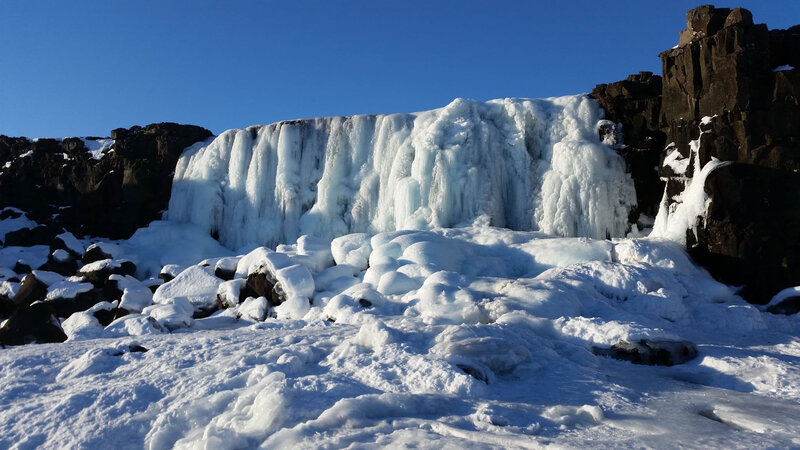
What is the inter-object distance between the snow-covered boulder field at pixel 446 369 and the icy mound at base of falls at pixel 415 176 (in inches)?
162

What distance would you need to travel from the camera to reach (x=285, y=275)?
16297 millimetres

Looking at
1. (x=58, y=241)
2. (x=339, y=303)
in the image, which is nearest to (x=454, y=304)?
(x=339, y=303)

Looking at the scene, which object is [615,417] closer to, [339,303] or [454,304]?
[454,304]

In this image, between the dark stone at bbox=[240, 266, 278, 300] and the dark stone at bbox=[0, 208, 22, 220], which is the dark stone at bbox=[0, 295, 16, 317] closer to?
the dark stone at bbox=[240, 266, 278, 300]

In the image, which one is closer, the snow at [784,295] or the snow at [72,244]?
the snow at [784,295]

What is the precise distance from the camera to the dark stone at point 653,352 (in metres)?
8.69

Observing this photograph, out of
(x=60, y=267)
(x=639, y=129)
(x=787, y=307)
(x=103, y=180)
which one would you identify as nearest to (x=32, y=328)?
(x=60, y=267)

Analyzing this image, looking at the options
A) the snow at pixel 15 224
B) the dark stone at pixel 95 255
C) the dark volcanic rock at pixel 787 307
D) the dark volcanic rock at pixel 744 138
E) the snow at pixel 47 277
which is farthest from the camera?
the snow at pixel 15 224

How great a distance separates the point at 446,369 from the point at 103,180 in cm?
2706

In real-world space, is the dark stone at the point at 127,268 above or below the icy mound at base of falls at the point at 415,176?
below

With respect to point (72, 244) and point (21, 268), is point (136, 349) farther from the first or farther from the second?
point (21, 268)

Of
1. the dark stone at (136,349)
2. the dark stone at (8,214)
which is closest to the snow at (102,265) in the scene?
the dark stone at (8,214)

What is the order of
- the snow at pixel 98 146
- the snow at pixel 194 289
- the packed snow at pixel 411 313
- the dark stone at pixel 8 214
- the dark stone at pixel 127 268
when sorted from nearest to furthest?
the packed snow at pixel 411 313 < the snow at pixel 194 289 < the dark stone at pixel 127 268 < the dark stone at pixel 8 214 < the snow at pixel 98 146

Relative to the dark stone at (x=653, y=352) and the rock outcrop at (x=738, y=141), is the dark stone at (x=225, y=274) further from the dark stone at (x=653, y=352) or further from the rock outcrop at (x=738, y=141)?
the rock outcrop at (x=738, y=141)
